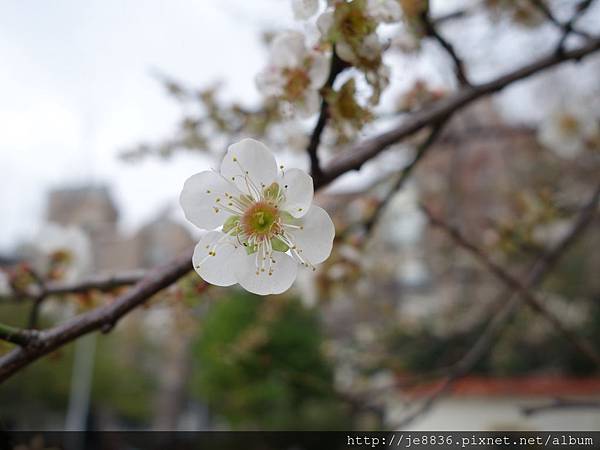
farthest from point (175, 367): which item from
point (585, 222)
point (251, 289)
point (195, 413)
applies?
point (251, 289)

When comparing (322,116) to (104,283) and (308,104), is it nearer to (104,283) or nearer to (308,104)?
(308,104)

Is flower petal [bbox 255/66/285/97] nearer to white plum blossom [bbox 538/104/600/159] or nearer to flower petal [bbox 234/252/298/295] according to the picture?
flower petal [bbox 234/252/298/295]

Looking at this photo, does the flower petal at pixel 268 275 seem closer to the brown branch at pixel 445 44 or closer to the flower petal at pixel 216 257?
the flower petal at pixel 216 257

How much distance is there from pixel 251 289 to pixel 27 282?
79cm

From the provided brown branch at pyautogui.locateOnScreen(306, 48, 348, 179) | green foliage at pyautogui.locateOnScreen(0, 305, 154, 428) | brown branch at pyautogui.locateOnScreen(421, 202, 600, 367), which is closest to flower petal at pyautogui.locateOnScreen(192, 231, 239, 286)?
brown branch at pyautogui.locateOnScreen(306, 48, 348, 179)

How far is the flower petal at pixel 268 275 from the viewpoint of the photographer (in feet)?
1.91

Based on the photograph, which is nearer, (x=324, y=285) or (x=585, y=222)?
(x=585, y=222)

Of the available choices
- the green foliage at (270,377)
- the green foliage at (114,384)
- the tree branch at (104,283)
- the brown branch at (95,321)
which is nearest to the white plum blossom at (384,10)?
the brown branch at (95,321)

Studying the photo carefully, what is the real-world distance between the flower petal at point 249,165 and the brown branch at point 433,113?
14 cm

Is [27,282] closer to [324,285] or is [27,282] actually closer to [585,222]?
[324,285]

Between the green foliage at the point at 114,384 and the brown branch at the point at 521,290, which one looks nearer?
the brown branch at the point at 521,290

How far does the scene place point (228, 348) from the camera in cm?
142

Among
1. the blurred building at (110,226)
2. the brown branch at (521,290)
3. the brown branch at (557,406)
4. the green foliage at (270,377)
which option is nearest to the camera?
the brown branch at (557,406)

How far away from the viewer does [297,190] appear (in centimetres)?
59
